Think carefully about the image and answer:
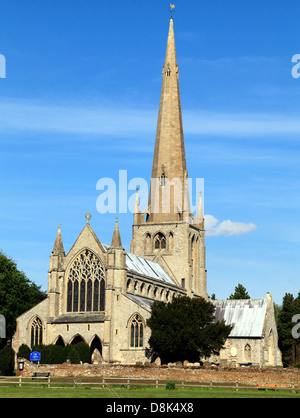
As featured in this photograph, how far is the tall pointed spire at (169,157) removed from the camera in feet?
314

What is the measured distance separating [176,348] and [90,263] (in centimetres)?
1218

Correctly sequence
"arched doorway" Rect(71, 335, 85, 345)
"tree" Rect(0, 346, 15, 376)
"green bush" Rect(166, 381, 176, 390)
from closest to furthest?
"green bush" Rect(166, 381, 176, 390) → "tree" Rect(0, 346, 15, 376) → "arched doorway" Rect(71, 335, 85, 345)

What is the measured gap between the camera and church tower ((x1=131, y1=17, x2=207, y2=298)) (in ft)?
309

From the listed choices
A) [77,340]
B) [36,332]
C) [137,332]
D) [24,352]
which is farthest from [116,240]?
[24,352]

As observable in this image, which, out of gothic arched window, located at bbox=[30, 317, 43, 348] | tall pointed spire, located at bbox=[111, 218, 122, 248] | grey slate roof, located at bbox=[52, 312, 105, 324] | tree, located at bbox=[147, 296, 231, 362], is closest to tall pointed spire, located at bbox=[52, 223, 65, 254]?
tall pointed spire, located at bbox=[111, 218, 122, 248]

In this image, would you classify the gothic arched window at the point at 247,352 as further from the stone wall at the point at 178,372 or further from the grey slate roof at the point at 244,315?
the stone wall at the point at 178,372

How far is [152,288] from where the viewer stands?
3344 inches

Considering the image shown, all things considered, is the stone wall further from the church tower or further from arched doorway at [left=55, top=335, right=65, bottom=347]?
the church tower

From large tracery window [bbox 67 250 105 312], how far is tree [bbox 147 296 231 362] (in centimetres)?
561

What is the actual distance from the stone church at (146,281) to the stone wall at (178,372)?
48.3 feet
